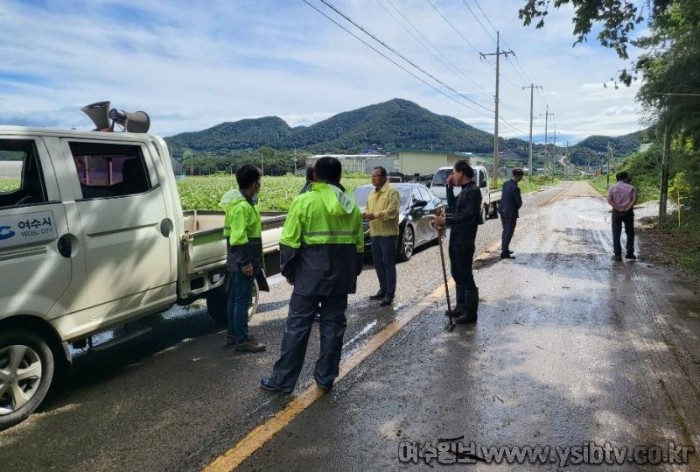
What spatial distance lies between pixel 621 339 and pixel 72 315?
5.07 meters

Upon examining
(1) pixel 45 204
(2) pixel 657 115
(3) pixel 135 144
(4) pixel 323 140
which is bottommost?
(1) pixel 45 204

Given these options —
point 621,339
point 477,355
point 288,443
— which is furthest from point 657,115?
point 288,443

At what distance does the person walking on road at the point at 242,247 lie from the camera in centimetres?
457

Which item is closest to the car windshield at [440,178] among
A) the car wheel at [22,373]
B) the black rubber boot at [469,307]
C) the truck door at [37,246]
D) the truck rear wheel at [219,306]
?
the black rubber boot at [469,307]

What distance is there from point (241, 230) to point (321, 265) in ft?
3.61

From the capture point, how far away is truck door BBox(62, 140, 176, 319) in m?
3.88

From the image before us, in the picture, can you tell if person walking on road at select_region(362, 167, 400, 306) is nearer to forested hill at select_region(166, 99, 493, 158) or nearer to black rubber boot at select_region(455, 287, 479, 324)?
black rubber boot at select_region(455, 287, 479, 324)

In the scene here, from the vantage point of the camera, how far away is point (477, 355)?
4.77 meters

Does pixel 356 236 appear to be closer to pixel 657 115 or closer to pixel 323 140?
pixel 657 115

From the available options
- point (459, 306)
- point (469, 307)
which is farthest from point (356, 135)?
point (469, 307)

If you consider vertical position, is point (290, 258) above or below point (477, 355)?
above

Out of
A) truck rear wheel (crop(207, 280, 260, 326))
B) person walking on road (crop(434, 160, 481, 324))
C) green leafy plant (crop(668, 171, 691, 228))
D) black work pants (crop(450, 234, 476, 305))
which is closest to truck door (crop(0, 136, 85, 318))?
truck rear wheel (crop(207, 280, 260, 326))

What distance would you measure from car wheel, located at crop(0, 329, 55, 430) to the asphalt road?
0.12m

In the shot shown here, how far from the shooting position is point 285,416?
11.7 feet
